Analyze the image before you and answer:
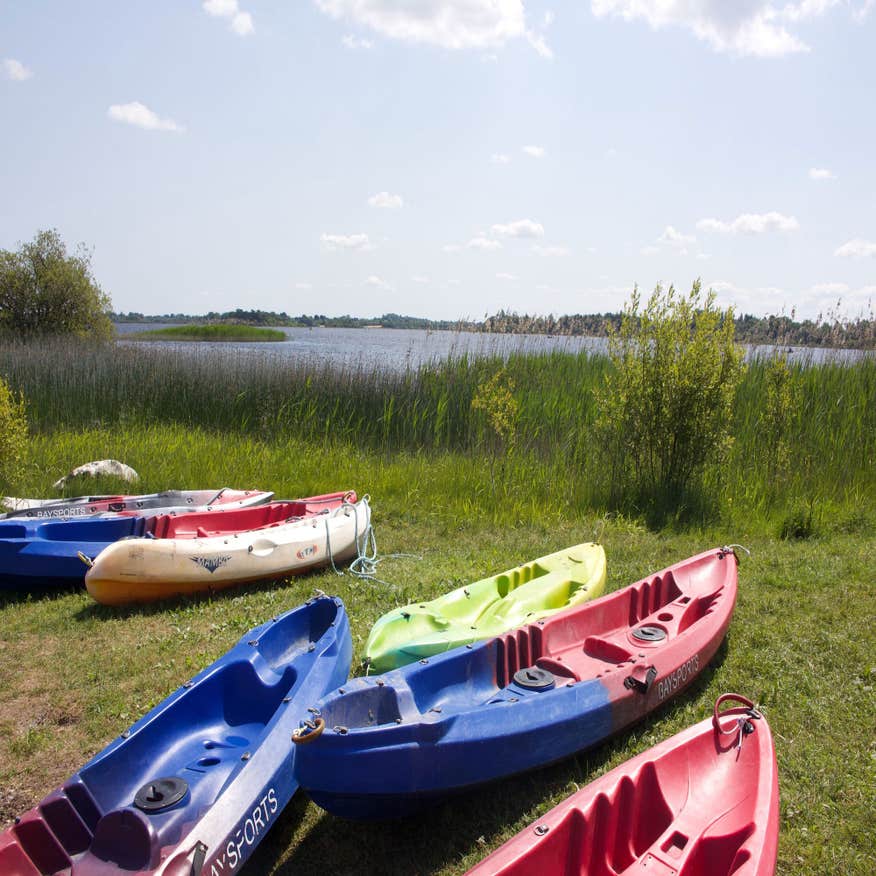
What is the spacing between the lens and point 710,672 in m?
4.21

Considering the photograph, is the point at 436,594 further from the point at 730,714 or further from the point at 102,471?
the point at 102,471

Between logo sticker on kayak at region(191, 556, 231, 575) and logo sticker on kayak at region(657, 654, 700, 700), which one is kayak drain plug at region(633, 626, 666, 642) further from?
logo sticker on kayak at region(191, 556, 231, 575)

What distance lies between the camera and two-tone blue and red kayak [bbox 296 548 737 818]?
2.62 metres

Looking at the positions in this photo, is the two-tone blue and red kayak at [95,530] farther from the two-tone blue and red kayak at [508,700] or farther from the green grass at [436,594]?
the two-tone blue and red kayak at [508,700]

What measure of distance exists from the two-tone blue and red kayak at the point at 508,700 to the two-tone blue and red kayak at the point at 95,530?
3020 millimetres

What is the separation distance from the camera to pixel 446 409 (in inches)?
412

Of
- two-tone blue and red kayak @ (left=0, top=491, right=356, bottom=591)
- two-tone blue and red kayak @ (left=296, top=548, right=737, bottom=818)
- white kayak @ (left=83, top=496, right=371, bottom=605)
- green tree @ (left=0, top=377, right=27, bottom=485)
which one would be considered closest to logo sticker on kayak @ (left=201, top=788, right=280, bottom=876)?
two-tone blue and red kayak @ (left=296, top=548, right=737, bottom=818)

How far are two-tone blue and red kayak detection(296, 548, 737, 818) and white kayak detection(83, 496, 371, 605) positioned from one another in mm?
2563

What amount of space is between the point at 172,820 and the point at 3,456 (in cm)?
616

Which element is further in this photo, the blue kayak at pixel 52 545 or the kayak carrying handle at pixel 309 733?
the blue kayak at pixel 52 545

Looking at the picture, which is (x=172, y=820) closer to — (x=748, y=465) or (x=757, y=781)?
(x=757, y=781)

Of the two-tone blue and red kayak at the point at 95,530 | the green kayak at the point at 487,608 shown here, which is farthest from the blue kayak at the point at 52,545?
the green kayak at the point at 487,608

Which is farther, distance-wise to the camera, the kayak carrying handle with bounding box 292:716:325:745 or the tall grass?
the tall grass

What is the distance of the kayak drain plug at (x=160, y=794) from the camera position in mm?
2670
